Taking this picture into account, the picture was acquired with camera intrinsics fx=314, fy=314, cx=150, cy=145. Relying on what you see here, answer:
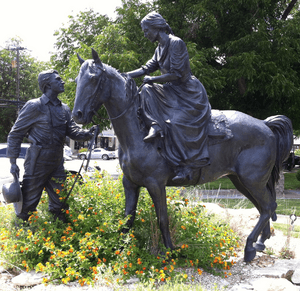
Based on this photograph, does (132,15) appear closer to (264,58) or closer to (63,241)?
(264,58)

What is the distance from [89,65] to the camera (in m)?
3.33

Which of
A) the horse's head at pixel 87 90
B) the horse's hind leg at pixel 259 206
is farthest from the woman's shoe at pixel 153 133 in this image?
the horse's hind leg at pixel 259 206

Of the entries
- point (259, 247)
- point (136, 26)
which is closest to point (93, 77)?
point (259, 247)

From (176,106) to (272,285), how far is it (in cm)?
228

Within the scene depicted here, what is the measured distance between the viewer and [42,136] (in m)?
4.35

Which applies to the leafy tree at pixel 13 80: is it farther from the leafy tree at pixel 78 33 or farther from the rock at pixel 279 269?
the rock at pixel 279 269

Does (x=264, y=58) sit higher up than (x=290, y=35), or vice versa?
(x=290, y=35)

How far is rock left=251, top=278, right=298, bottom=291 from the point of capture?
3355mm

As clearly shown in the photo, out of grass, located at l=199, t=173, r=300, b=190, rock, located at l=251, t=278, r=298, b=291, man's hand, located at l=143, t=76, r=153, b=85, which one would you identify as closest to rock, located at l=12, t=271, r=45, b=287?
rock, located at l=251, t=278, r=298, b=291

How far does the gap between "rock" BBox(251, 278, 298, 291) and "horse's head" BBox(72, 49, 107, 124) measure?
2.58 meters

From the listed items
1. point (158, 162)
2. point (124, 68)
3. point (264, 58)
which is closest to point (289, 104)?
point (264, 58)

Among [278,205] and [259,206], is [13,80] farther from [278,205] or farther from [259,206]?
[259,206]

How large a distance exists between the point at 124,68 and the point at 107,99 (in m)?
7.05

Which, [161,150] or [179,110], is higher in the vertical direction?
[179,110]
